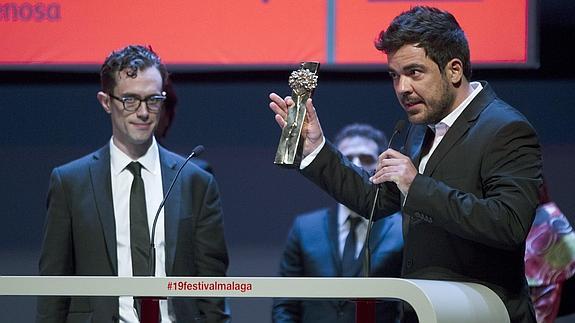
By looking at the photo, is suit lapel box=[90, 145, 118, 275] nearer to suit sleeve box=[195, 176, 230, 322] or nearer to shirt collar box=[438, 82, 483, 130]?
suit sleeve box=[195, 176, 230, 322]

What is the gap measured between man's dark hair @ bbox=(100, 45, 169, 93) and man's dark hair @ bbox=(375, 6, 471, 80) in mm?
1290

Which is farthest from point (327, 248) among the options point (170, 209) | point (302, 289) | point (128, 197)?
point (302, 289)

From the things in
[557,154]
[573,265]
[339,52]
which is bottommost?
[573,265]

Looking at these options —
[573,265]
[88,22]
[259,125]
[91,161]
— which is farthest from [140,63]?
[573,265]

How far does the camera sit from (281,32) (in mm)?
5184

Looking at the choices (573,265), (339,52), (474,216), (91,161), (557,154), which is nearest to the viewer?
(474,216)

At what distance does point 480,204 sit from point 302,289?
0.59m

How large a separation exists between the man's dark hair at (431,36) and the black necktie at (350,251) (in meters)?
1.51

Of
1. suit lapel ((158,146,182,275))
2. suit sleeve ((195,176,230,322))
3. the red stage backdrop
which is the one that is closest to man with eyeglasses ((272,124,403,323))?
the red stage backdrop

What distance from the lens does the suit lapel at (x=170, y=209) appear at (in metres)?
4.00

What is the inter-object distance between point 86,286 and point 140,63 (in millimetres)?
1692

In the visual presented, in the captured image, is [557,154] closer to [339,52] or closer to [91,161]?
[339,52]

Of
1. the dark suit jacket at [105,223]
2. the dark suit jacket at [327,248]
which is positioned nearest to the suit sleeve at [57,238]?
the dark suit jacket at [105,223]

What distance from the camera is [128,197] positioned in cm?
411
